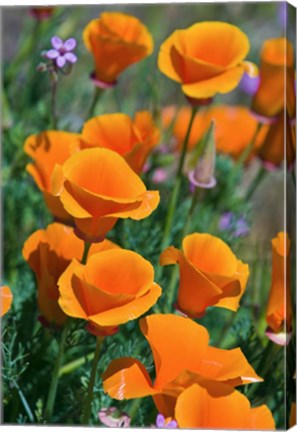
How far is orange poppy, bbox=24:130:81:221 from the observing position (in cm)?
118

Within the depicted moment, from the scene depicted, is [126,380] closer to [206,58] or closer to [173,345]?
[173,345]

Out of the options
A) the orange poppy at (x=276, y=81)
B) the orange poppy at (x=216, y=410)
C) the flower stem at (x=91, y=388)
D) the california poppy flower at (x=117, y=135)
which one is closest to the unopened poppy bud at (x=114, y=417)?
the flower stem at (x=91, y=388)

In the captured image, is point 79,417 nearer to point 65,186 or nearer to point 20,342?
point 20,342

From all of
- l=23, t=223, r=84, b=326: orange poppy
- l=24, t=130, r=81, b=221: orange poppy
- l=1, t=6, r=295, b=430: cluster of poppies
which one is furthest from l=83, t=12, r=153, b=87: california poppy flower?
l=23, t=223, r=84, b=326: orange poppy

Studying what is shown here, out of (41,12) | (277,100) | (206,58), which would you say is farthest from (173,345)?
(41,12)

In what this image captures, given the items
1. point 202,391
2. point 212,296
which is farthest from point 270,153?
point 202,391

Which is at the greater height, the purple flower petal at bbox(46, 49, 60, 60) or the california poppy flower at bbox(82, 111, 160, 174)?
the purple flower petal at bbox(46, 49, 60, 60)

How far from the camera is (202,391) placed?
1.00 metres

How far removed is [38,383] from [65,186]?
30 centimetres

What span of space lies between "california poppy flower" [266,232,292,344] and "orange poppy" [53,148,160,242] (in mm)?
170

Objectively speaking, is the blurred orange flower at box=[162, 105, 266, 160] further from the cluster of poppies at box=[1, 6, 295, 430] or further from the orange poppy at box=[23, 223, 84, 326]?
the orange poppy at box=[23, 223, 84, 326]

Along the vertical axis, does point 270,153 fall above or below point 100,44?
below

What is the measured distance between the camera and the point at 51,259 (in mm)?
1130

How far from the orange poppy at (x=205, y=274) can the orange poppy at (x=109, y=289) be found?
0.05 metres
